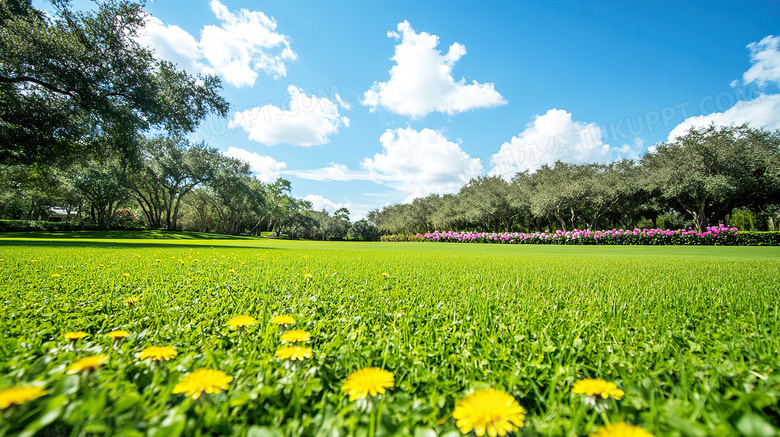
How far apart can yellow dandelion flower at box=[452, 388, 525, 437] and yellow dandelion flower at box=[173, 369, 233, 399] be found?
0.51 metres

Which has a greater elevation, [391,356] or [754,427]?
[754,427]

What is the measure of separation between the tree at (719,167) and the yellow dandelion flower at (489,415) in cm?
2857

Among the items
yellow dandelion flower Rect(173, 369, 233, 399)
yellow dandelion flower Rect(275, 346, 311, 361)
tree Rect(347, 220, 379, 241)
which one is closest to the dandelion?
yellow dandelion flower Rect(275, 346, 311, 361)

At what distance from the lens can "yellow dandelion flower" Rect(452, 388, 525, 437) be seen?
58 centimetres

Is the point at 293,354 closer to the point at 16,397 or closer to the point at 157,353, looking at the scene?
the point at 157,353

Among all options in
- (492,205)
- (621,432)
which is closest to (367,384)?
(621,432)

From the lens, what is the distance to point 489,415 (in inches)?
23.4

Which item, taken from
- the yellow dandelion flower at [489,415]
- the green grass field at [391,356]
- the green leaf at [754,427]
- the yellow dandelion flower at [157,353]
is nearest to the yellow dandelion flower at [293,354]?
the green grass field at [391,356]

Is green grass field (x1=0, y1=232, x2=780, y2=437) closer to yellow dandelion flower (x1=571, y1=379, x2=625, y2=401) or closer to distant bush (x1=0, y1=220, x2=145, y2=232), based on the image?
yellow dandelion flower (x1=571, y1=379, x2=625, y2=401)

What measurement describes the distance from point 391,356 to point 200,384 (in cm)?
60

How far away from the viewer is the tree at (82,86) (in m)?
9.71

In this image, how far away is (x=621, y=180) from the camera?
2558cm

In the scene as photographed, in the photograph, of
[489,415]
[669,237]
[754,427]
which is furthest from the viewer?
[669,237]

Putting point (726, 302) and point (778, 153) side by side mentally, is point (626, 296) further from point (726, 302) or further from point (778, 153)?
point (778, 153)
